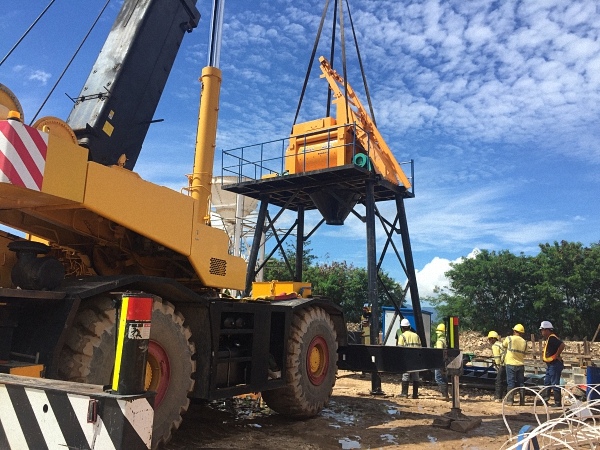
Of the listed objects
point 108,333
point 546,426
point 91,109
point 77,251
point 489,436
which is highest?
point 91,109

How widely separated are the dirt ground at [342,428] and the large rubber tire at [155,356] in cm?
80

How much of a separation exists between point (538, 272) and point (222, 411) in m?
32.8

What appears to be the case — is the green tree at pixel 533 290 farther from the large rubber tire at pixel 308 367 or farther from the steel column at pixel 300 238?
the large rubber tire at pixel 308 367

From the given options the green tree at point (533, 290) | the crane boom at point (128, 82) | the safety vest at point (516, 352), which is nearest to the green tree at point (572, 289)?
the green tree at point (533, 290)

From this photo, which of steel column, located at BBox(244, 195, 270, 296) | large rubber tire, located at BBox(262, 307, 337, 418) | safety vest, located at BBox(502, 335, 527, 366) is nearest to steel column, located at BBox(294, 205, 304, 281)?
steel column, located at BBox(244, 195, 270, 296)

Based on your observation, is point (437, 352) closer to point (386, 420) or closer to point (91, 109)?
point (386, 420)

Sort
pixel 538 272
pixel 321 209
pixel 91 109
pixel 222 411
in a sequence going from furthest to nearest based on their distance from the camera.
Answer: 1. pixel 538 272
2. pixel 321 209
3. pixel 222 411
4. pixel 91 109

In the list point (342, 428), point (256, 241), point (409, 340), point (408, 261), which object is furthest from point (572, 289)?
point (342, 428)

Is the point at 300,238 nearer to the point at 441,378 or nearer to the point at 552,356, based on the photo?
the point at 441,378

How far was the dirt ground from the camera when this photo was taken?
21.3ft

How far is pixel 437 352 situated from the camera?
29.3 ft

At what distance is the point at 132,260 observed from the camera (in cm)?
627

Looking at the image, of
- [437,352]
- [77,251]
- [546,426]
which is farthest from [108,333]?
[437,352]

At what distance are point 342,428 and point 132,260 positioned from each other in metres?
3.80
